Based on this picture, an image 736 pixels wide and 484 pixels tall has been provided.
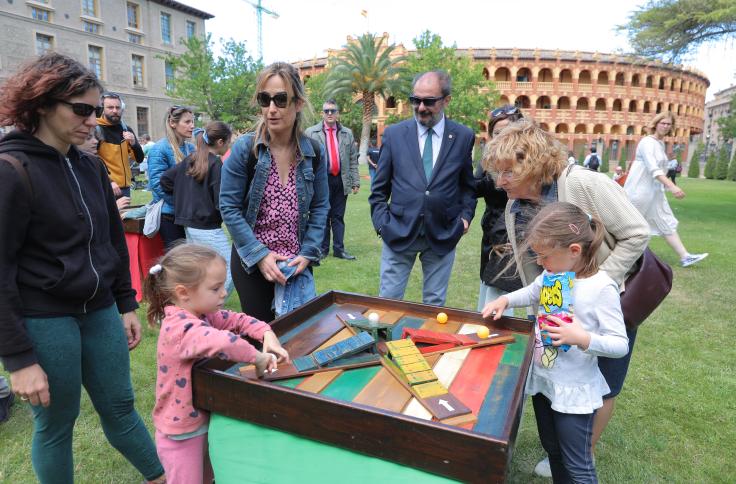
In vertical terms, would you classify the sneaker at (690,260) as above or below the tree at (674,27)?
below

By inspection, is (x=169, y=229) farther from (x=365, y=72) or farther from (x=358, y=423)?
(x=365, y=72)

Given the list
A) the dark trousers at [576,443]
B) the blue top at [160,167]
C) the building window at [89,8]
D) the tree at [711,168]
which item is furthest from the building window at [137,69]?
the tree at [711,168]

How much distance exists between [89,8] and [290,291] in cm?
4059

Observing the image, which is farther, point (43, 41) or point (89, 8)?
point (89, 8)

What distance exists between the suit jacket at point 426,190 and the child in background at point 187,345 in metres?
1.67

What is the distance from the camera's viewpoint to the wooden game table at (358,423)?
51.9 inches

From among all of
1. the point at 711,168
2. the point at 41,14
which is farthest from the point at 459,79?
the point at 41,14

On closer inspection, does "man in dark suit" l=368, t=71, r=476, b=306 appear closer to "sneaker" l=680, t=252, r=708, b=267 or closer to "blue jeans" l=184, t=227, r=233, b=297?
"blue jeans" l=184, t=227, r=233, b=297

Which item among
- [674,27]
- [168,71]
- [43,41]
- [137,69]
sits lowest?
[674,27]

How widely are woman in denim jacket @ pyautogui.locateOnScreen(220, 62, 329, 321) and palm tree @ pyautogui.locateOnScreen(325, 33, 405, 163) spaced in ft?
110

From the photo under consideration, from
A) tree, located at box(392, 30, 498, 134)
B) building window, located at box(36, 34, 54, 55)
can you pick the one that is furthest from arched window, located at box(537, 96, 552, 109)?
building window, located at box(36, 34, 54, 55)

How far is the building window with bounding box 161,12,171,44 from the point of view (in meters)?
39.2

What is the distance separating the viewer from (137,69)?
37.2m

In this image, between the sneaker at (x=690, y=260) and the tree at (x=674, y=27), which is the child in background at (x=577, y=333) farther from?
the tree at (x=674, y=27)
